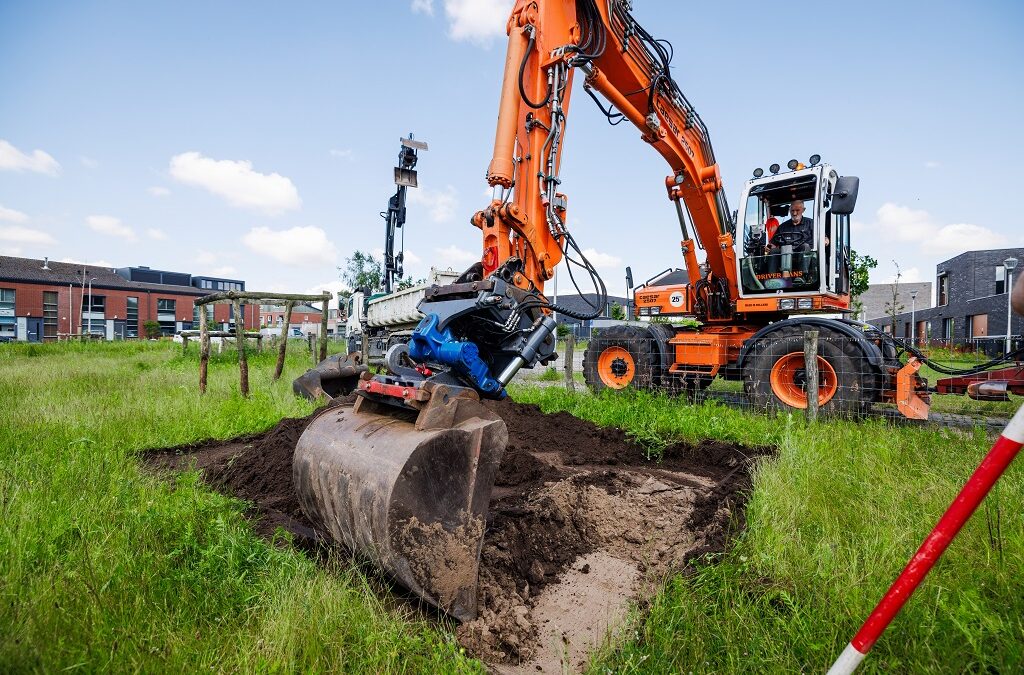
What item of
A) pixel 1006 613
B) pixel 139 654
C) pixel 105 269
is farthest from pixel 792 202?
pixel 105 269

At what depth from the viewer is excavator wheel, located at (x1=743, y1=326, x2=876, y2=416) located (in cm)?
625

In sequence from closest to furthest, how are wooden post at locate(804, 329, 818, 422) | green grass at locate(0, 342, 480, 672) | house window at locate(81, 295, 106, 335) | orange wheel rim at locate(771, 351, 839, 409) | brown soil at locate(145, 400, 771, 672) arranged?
green grass at locate(0, 342, 480, 672)
brown soil at locate(145, 400, 771, 672)
wooden post at locate(804, 329, 818, 422)
orange wheel rim at locate(771, 351, 839, 409)
house window at locate(81, 295, 106, 335)

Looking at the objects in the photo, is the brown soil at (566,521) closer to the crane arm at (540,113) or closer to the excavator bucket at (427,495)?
the excavator bucket at (427,495)

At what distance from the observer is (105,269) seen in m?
63.1

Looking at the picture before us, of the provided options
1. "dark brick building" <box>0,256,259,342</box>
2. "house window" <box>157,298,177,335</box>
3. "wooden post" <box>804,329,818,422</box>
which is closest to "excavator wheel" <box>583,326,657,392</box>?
"wooden post" <box>804,329,818,422</box>

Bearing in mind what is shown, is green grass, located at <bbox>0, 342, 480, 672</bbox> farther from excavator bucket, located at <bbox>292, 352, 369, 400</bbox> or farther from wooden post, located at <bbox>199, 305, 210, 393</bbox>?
wooden post, located at <bbox>199, 305, 210, 393</bbox>

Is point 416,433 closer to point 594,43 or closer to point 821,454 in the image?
point 821,454

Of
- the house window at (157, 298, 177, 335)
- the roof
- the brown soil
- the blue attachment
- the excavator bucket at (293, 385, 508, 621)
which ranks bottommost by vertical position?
the brown soil

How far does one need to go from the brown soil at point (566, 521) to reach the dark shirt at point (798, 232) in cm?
384

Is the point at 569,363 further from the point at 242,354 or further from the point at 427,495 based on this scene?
the point at 427,495

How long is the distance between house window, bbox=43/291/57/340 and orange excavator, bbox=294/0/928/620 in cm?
6068

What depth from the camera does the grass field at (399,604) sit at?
198 centimetres

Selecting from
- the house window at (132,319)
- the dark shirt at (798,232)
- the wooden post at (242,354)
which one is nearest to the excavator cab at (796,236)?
the dark shirt at (798,232)

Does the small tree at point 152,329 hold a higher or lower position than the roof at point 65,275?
lower
